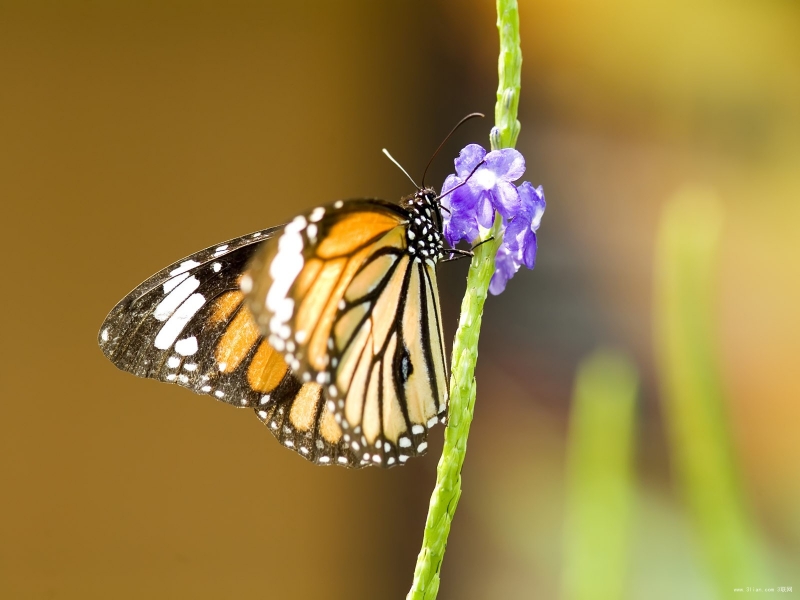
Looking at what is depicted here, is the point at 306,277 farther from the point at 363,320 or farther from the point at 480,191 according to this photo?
the point at 480,191

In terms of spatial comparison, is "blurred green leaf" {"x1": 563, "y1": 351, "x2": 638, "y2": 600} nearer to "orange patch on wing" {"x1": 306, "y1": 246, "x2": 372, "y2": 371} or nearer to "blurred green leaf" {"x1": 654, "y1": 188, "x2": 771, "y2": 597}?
"blurred green leaf" {"x1": 654, "y1": 188, "x2": 771, "y2": 597}

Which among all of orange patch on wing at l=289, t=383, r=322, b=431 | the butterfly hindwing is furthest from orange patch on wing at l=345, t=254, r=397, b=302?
orange patch on wing at l=289, t=383, r=322, b=431

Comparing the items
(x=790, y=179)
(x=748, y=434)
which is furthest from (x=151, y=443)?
(x=790, y=179)

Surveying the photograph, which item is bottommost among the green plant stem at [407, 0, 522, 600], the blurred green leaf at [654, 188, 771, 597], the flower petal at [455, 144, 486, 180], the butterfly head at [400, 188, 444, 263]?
the green plant stem at [407, 0, 522, 600]

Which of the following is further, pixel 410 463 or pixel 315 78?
pixel 410 463

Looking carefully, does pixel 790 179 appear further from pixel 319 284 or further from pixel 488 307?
pixel 319 284

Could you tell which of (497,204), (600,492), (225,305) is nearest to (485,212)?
(497,204)

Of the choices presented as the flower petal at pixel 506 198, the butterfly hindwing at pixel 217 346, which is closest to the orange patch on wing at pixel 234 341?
the butterfly hindwing at pixel 217 346
